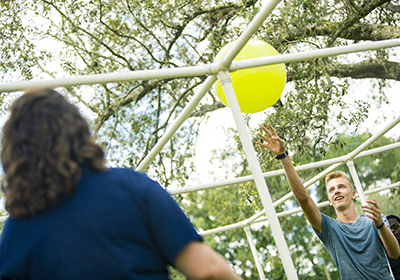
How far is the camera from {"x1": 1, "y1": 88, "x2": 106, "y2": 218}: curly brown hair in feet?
3.36

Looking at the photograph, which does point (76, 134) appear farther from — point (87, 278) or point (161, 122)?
point (161, 122)

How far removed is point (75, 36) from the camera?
7.90m

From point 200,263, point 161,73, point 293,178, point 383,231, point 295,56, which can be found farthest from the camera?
point 383,231

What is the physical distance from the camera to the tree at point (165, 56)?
642 centimetres

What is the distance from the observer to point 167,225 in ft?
3.30

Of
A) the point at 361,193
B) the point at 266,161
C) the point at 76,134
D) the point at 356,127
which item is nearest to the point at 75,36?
the point at 266,161

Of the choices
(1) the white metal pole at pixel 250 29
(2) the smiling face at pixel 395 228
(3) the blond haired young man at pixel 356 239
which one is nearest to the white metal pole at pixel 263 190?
(1) the white metal pole at pixel 250 29

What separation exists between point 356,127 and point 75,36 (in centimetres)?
541

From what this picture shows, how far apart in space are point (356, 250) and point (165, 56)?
5.87 metres

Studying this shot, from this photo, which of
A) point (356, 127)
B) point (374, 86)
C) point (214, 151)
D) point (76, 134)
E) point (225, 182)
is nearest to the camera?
point (76, 134)

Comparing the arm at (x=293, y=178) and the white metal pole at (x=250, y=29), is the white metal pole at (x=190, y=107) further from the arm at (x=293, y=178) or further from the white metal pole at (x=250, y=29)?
the arm at (x=293, y=178)

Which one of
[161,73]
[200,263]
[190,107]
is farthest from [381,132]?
[200,263]

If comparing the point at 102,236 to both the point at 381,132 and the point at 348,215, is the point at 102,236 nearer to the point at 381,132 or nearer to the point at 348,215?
the point at 348,215

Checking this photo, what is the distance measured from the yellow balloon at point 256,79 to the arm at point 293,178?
0.74 ft
